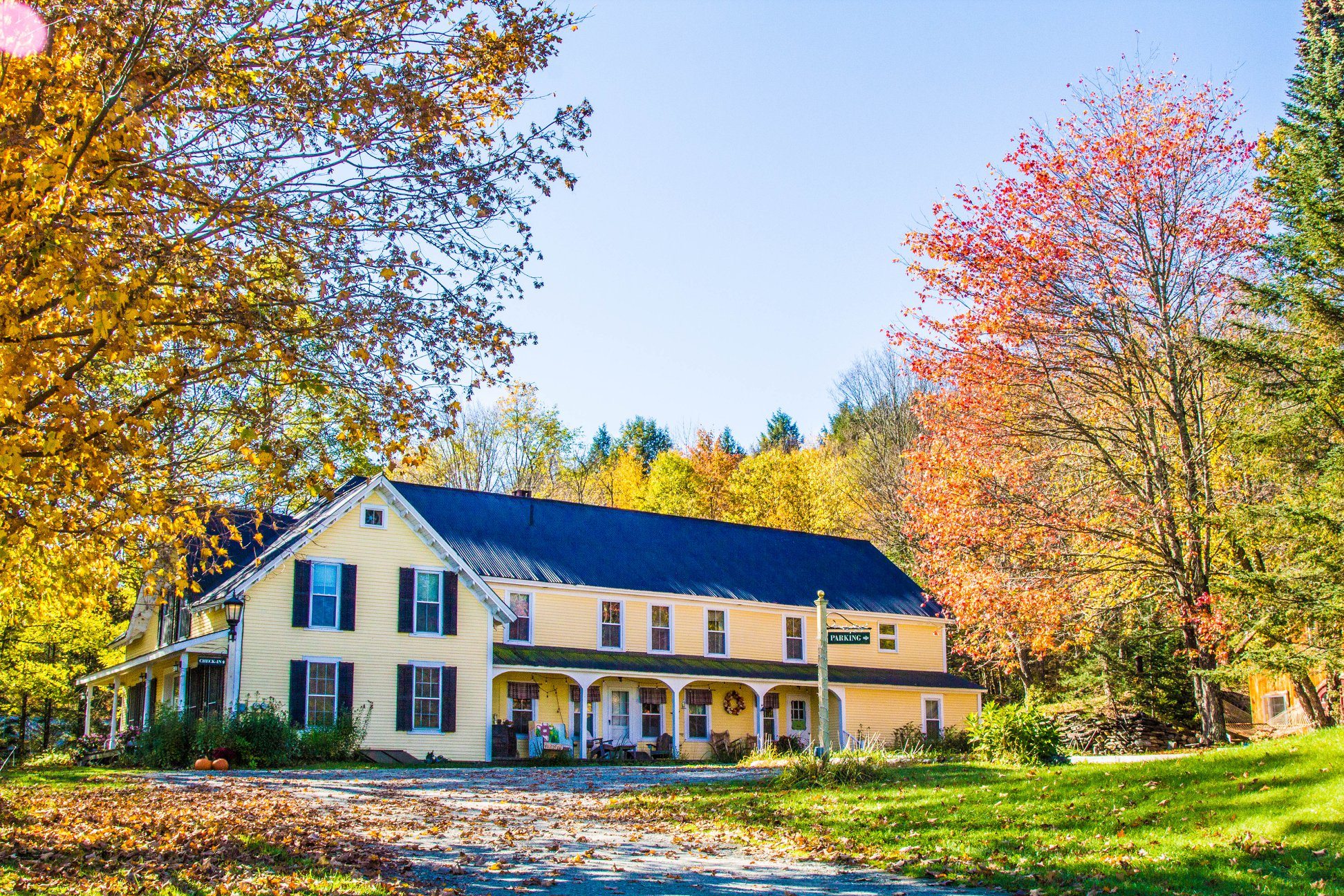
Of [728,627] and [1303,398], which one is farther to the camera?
[728,627]

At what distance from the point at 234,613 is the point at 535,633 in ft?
27.7

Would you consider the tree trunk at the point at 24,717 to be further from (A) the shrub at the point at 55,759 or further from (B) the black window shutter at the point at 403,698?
(B) the black window shutter at the point at 403,698

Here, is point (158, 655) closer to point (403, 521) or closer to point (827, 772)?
point (403, 521)

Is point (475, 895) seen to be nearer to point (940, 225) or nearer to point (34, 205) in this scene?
point (34, 205)

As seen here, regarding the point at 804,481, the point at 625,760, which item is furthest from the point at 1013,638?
the point at 804,481

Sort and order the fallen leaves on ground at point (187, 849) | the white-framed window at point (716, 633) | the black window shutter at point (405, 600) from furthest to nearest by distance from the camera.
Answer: the white-framed window at point (716, 633) → the black window shutter at point (405, 600) → the fallen leaves on ground at point (187, 849)

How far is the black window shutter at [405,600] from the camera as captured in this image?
89.4ft

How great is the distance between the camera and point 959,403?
2139cm

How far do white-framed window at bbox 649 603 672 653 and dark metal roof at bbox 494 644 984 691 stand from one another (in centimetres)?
30

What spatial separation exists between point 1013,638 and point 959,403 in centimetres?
475

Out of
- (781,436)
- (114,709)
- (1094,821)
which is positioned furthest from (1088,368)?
(781,436)

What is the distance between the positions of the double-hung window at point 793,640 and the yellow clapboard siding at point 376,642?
10.6 m

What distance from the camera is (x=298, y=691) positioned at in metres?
25.3

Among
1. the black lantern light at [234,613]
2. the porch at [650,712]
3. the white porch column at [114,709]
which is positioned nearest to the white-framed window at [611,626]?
the porch at [650,712]
